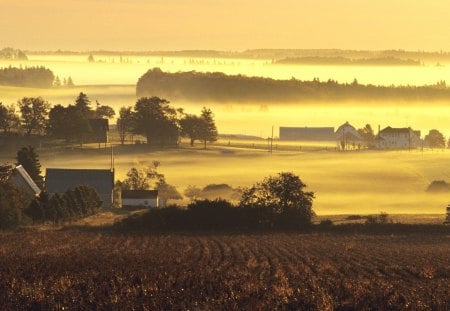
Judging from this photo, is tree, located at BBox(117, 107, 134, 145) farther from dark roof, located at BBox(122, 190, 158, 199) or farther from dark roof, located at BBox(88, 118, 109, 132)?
dark roof, located at BBox(122, 190, 158, 199)

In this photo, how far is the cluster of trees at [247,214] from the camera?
7825cm

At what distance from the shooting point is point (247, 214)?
79500 millimetres

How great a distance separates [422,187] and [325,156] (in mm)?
38511

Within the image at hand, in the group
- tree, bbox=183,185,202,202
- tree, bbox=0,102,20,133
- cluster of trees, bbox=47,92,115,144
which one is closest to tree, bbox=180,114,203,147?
cluster of trees, bbox=47,92,115,144

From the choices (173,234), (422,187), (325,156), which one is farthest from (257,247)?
(325,156)

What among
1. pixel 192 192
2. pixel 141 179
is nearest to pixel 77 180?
pixel 141 179

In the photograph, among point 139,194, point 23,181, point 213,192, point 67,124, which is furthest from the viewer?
point 67,124

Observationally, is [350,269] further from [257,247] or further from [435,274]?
[257,247]

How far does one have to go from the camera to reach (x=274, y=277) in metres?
37.8

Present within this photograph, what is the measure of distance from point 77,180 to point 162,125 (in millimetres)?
66434

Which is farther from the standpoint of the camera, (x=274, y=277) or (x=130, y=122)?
(x=130, y=122)

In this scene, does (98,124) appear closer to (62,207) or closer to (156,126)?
(156,126)

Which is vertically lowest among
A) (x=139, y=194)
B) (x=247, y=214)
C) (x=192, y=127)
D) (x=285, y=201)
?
(x=139, y=194)

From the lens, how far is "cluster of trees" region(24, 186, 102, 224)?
79.8 meters
